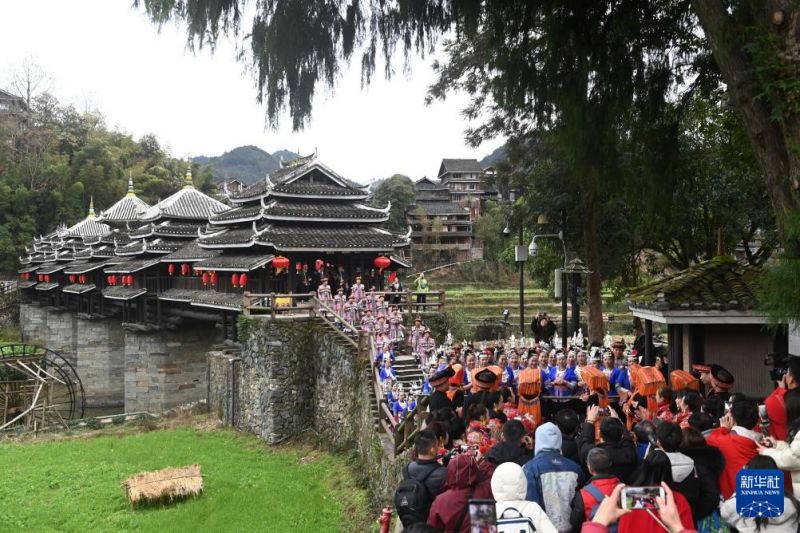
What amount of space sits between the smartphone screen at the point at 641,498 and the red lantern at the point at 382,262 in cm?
1823

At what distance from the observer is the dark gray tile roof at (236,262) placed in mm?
19734

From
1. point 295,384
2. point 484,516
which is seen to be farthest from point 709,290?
point 295,384

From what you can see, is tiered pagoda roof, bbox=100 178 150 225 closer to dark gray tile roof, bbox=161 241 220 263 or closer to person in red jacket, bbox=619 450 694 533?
dark gray tile roof, bbox=161 241 220 263

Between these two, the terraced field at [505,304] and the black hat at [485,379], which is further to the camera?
the terraced field at [505,304]

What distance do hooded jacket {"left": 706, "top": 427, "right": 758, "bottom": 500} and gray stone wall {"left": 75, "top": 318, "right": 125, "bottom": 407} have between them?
34.9 metres

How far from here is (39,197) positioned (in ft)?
181

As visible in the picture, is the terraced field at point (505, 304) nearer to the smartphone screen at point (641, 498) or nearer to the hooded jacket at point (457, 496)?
the hooded jacket at point (457, 496)

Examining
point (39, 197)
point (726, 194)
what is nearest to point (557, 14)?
point (726, 194)

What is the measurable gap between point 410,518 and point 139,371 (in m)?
26.1

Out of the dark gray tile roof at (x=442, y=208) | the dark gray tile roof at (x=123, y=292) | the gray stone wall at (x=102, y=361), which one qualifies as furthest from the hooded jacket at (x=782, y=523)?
the dark gray tile roof at (x=442, y=208)

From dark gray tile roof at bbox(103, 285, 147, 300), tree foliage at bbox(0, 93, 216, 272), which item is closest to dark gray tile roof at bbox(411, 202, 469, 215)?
tree foliage at bbox(0, 93, 216, 272)

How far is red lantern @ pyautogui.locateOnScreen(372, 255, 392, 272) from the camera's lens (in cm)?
2175

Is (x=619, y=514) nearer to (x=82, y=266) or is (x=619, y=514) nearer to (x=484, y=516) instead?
(x=484, y=516)

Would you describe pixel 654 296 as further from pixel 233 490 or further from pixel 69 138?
pixel 69 138
